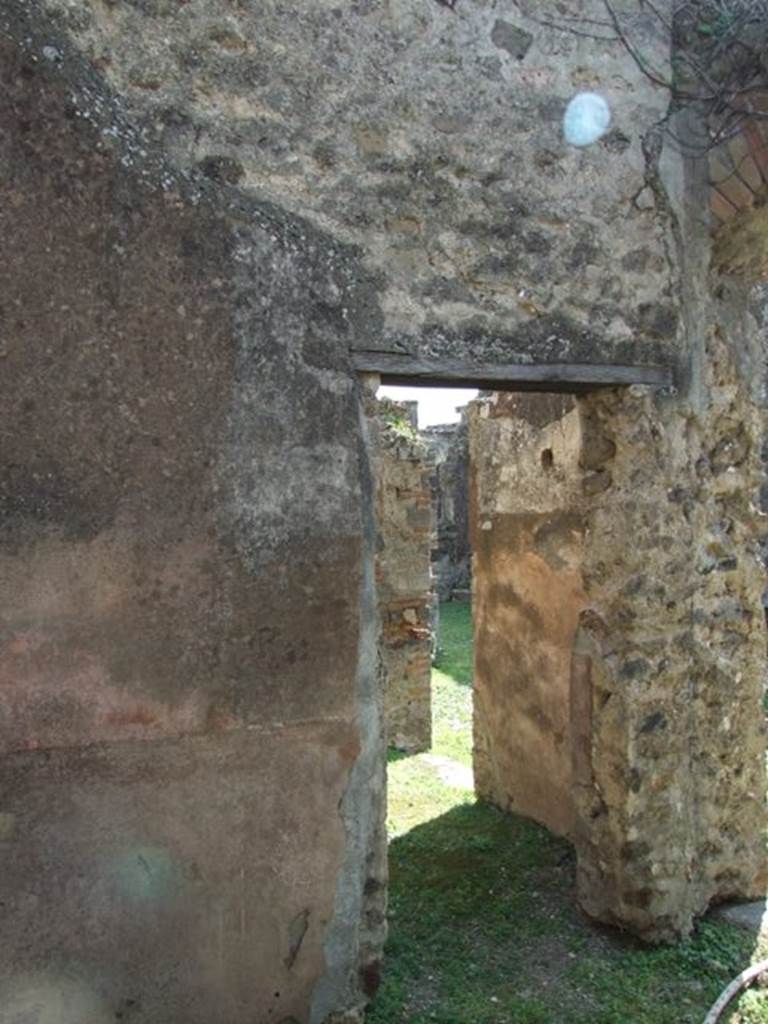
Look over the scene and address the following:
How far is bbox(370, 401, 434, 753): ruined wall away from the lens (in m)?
6.80

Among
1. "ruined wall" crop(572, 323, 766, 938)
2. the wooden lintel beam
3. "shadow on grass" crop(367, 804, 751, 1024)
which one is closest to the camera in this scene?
the wooden lintel beam

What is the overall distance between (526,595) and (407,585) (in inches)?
84.1

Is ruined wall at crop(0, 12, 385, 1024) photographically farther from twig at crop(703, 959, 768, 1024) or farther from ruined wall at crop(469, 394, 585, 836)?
ruined wall at crop(469, 394, 585, 836)

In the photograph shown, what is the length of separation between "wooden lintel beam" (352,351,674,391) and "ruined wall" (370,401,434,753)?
3407 mm

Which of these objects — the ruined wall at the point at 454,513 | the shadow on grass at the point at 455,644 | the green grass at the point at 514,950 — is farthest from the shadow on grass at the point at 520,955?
the ruined wall at the point at 454,513

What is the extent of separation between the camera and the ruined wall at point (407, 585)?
6.80 m

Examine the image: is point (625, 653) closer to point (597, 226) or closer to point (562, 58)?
point (597, 226)

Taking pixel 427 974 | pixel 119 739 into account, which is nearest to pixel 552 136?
pixel 119 739

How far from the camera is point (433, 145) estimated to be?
10.3 feet

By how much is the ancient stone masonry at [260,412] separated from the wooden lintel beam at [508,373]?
17mm

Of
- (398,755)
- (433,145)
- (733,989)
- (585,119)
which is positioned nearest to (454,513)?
(398,755)

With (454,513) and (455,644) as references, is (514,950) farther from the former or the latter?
(454,513)

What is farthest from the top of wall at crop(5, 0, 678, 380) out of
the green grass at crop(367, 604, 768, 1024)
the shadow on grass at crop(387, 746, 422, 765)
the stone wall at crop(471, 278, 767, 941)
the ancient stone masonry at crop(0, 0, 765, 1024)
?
the shadow on grass at crop(387, 746, 422, 765)

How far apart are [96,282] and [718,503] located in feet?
8.62
